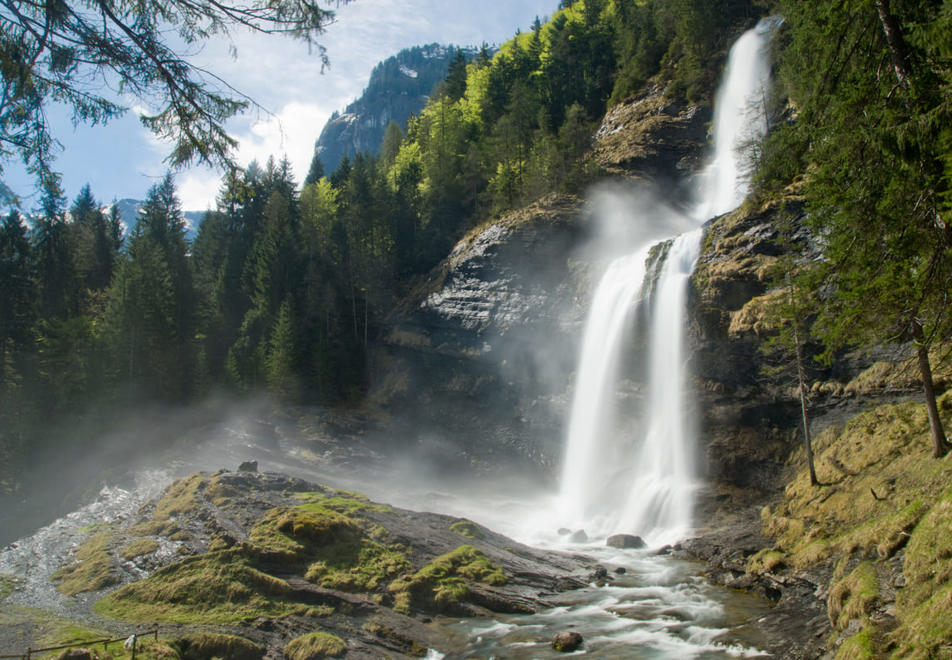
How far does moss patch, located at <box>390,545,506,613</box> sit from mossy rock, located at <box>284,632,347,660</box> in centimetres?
257

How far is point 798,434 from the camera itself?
22.6m

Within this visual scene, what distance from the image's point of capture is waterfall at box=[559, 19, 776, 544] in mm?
24516

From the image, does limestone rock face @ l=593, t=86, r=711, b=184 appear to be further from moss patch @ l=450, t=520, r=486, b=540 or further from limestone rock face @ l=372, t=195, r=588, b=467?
moss patch @ l=450, t=520, r=486, b=540

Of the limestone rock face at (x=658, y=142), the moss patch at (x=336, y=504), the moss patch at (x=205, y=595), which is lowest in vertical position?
the moss patch at (x=205, y=595)

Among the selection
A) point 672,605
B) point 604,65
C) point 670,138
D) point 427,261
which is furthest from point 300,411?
point 604,65

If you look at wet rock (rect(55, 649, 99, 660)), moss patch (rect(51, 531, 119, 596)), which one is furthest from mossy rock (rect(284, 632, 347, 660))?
moss patch (rect(51, 531, 119, 596))

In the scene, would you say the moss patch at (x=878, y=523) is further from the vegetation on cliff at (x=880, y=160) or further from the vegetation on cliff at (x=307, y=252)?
the vegetation on cliff at (x=307, y=252)

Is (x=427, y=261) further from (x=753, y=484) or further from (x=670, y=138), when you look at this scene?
A: (x=753, y=484)

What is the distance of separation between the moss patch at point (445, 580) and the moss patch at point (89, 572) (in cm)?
733

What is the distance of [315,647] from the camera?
10.4m

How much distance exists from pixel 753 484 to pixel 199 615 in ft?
69.5

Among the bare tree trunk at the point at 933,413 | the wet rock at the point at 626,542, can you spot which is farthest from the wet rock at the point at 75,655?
the bare tree trunk at the point at 933,413

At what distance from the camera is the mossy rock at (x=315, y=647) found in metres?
10.2

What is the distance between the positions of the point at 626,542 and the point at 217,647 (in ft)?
51.5
